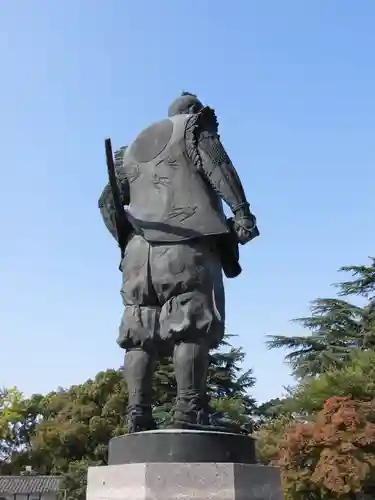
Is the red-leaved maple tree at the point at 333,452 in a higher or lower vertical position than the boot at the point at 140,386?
higher

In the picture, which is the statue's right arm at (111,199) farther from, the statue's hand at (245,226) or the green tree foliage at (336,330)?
the green tree foliage at (336,330)

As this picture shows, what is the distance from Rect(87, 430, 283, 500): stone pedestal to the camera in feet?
13.8

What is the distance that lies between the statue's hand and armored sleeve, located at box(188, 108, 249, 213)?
3 cm

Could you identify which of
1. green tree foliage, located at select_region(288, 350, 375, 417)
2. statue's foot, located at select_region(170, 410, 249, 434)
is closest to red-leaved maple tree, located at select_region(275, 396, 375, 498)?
green tree foliage, located at select_region(288, 350, 375, 417)

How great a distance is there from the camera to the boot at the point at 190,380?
15.6ft

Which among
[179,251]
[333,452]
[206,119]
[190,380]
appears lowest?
[190,380]

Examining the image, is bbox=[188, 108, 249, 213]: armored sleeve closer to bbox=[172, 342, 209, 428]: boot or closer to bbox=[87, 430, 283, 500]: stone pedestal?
bbox=[172, 342, 209, 428]: boot

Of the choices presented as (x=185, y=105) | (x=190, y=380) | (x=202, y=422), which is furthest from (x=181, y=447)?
(x=185, y=105)

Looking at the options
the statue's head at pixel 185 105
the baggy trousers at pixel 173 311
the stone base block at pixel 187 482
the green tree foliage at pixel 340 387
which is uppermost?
the green tree foliage at pixel 340 387

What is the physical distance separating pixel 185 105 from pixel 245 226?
1.36 m

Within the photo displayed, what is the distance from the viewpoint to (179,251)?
16.5ft

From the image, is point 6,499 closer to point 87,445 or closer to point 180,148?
point 87,445

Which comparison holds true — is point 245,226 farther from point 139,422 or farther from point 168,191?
point 139,422

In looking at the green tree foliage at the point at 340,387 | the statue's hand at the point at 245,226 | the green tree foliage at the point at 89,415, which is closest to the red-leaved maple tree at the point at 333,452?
the green tree foliage at the point at 340,387
